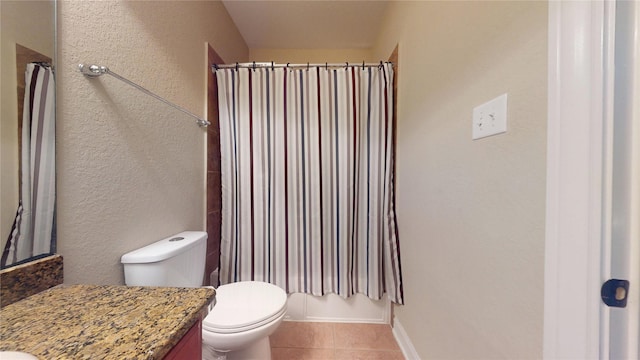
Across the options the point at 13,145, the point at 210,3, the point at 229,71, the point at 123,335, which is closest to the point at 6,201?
the point at 13,145

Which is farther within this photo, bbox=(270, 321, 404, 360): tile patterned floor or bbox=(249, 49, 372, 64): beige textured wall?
bbox=(249, 49, 372, 64): beige textured wall

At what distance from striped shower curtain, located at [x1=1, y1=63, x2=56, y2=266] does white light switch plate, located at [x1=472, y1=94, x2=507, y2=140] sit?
4.25ft

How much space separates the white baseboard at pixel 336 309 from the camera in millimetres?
1514

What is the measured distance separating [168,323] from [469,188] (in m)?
0.93

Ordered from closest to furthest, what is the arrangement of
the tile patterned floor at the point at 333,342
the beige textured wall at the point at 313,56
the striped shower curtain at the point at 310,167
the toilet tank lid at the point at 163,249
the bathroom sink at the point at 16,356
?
the bathroom sink at the point at 16,356
the toilet tank lid at the point at 163,249
the tile patterned floor at the point at 333,342
the striped shower curtain at the point at 310,167
the beige textured wall at the point at 313,56

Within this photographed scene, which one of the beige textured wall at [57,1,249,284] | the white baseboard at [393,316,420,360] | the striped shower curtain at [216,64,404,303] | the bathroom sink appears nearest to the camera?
the bathroom sink

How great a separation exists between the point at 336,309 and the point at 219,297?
85 cm

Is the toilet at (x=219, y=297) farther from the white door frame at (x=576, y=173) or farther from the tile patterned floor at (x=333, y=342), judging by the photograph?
the white door frame at (x=576, y=173)

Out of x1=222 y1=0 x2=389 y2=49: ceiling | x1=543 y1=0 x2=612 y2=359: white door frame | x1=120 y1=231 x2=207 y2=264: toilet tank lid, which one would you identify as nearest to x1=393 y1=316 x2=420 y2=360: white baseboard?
x1=543 y1=0 x2=612 y2=359: white door frame

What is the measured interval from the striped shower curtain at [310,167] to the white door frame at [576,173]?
3.27 ft

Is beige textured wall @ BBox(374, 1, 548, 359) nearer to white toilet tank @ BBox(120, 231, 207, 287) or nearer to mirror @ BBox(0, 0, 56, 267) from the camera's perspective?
white toilet tank @ BBox(120, 231, 207, 287)

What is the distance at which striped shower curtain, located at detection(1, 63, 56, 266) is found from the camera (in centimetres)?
58

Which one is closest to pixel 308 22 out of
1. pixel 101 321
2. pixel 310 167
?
pixel 310 167

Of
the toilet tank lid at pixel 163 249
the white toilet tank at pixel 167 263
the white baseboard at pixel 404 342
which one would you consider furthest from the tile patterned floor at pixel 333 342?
the toilet tank lid at pixel 163 249
